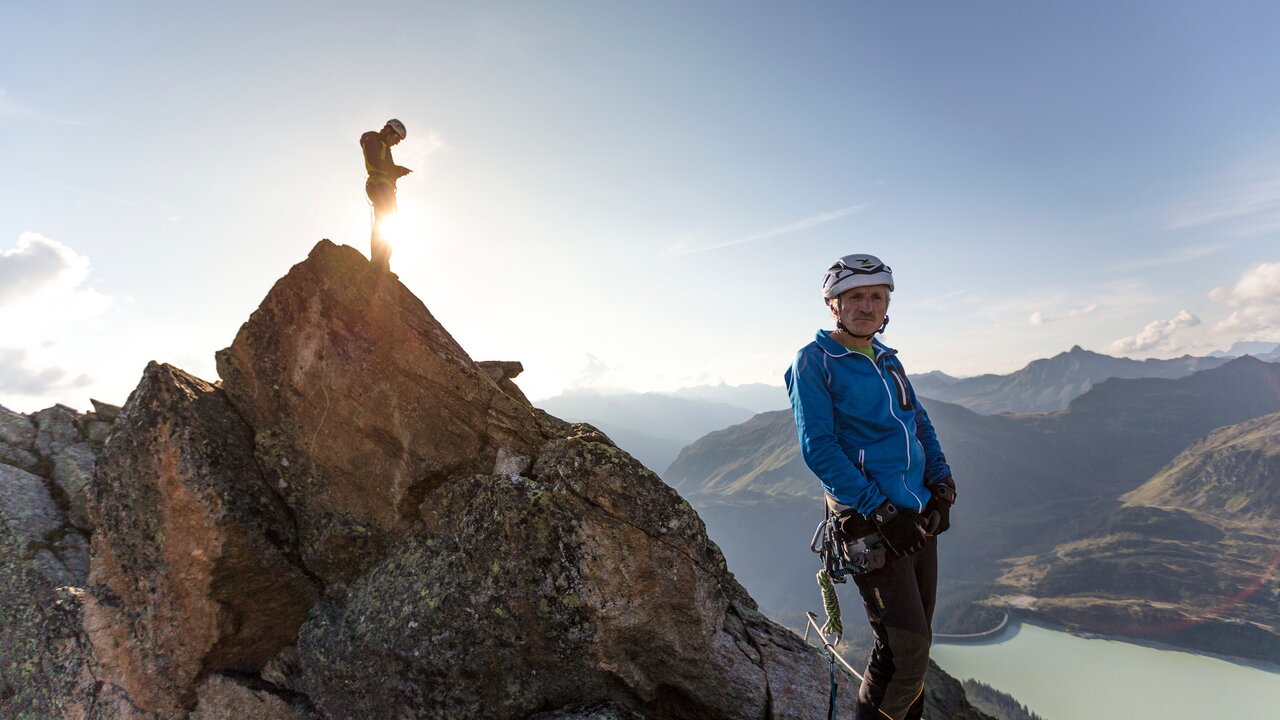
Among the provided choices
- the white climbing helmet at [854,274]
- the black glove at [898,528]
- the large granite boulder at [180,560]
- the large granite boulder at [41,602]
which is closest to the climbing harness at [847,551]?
the black glove at [898,528]

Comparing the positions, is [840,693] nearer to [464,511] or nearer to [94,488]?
[464,511]

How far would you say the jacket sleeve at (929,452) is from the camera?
859 centimetres

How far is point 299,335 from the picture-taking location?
41.3ft

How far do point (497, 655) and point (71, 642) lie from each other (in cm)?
905

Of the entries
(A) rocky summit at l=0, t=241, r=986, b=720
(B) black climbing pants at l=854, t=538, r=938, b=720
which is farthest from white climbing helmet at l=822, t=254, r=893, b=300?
(A) rocky summit at l=0, t=241, r=986, b=720

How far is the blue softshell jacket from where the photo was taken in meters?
7.38

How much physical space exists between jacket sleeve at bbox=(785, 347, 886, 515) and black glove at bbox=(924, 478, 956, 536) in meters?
1.21

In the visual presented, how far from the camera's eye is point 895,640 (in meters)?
7.52

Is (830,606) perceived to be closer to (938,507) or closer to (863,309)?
(938,507)

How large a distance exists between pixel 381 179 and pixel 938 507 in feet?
46.7

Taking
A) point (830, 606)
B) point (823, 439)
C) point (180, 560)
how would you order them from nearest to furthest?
point (823, 439), point (830, 606), point (180, 560)

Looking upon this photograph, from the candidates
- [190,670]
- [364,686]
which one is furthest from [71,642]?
[364,686]

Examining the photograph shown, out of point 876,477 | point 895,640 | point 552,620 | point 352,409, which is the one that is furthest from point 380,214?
point 895,640

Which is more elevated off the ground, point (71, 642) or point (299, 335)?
point (299, 335)
